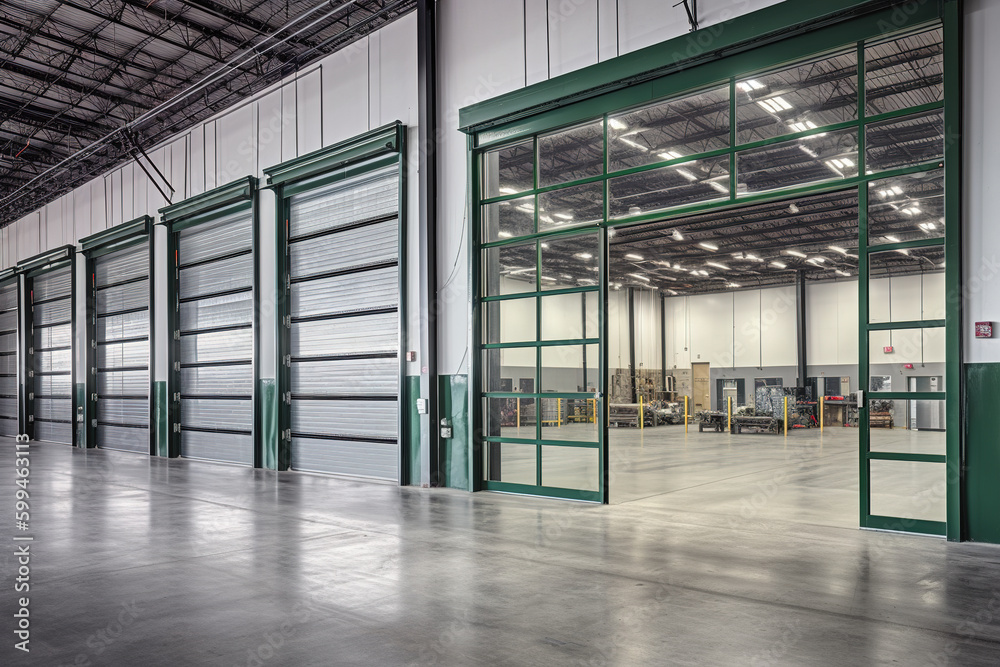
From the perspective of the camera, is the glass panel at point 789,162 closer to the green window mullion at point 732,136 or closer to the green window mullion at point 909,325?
the green window mullion at point 732,136

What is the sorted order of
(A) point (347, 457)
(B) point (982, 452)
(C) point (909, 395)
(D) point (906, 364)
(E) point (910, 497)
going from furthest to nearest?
(A) point (347, 457) → (D) point (906, 364) → (E) point (910, 497) → (C) point (909, 395) → (B) point (982, 452)

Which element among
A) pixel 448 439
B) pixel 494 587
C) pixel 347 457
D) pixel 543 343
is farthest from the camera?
pixel 347 457

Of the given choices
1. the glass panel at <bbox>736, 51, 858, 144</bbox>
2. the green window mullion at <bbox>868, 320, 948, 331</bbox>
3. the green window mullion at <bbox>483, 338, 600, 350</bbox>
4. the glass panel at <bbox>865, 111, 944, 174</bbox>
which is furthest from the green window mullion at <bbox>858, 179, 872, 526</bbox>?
the green window mullion at <bbox>483, 338, 600, 350</bbox>

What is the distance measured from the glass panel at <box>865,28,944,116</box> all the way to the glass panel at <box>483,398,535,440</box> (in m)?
6.12

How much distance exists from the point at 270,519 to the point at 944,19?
934cm

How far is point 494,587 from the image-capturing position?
223 inches

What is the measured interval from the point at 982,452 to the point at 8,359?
1219 inches

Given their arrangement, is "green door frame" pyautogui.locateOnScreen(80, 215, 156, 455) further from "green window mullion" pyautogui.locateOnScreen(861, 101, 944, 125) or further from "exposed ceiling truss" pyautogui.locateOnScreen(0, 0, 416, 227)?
"green window mullion" pyautogui.locateOnScreen(861, 101, 944, 125)

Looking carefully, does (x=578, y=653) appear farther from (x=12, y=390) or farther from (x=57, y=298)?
(x=12, y=390)

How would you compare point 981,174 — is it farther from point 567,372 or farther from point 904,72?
point 567,372

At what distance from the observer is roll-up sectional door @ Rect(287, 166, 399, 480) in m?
12.6

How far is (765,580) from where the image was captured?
5.86 metres

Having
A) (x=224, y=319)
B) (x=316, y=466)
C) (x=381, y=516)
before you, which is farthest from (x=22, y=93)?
(x=381, y=516)

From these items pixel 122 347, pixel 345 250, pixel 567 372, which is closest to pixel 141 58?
pixel 345 250
